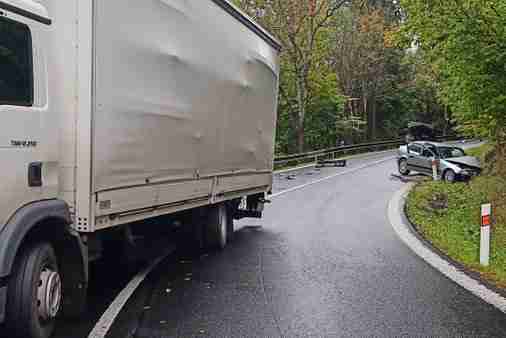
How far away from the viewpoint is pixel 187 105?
749 cm

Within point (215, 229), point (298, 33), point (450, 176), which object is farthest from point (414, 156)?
point (215, 229)

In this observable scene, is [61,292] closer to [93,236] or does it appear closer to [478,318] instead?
[93,236]

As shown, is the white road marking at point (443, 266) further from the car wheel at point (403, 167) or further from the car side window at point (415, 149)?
the car wheel at point (403, 167)

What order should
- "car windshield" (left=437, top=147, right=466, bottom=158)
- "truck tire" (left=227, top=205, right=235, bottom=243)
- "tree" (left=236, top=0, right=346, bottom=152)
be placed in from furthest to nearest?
"tree" (left=236, top=0, right=346, bottom=152) < "car windshield" (left=437, top=147, right=466, bottom=158) < "truck tire" (left=227, top=205, right=235, bottom=243)

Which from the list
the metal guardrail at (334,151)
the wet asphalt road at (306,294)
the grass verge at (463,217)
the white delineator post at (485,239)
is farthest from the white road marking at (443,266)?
the metal guardrail at (334,151)

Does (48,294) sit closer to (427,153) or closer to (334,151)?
(427,153)

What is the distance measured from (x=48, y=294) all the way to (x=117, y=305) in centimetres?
128

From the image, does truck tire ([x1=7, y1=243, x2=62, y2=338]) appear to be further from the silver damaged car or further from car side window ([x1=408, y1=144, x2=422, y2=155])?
car side window ([x1=408, y1=144, x2=422, y2=155])

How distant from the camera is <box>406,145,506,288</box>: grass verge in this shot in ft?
30.7

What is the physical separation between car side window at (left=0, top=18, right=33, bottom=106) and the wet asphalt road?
7.16 ft

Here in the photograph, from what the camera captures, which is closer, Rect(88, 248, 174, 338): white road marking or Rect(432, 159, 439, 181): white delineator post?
Rect(88, 248, 174, 338): white road marking


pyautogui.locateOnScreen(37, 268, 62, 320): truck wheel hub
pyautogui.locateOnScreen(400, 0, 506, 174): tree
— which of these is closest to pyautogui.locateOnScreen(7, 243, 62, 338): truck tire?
pyautogui.locateOnScreen(37, 268, 62, 320): truck wheel hub

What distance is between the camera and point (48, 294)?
501 cm

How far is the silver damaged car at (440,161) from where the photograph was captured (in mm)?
24156
